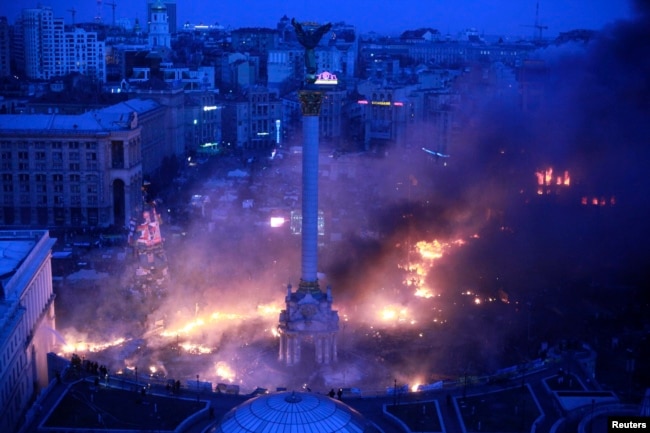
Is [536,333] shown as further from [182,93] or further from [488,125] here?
[182,93]

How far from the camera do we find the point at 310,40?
46.0 ft

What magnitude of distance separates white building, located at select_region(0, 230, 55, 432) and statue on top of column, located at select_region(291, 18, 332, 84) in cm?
471

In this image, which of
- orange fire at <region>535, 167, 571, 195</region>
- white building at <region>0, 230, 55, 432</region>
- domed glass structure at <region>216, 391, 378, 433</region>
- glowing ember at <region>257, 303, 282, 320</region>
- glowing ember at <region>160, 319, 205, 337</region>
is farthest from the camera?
orange fire at <region>535, 167, 571, 195</region>

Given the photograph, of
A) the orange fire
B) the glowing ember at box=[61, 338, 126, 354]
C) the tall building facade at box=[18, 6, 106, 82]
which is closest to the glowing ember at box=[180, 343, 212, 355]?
the glowing ember at box=[61, 338, 126, 354]

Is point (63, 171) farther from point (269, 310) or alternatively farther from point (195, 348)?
point (195, 348)

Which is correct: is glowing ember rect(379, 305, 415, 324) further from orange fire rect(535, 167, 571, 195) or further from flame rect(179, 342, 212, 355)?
orange fire rect(535, 167, 571, 195)

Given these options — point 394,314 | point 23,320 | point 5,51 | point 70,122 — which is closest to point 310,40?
point 394,314

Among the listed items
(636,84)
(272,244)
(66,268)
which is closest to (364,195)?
(272,244)

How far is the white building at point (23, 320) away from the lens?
426 inches

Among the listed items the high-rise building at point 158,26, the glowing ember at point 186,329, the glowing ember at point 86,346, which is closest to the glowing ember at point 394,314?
the glowing ember at point 186,329

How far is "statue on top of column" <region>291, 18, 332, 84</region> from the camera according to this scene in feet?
46.0

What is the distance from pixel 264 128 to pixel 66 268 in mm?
19479

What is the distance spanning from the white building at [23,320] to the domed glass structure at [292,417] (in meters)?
2.81

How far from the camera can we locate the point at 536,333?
1484 cm
